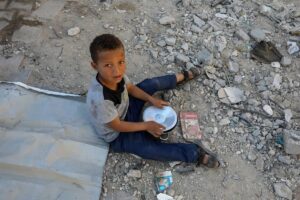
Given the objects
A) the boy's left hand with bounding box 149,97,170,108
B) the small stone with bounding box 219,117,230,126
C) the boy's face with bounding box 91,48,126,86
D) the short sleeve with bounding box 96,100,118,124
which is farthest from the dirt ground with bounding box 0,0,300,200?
the boy's face with bounding box 91,48,126,86

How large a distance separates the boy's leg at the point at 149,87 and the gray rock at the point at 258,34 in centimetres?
89

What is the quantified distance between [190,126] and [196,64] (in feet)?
1.94

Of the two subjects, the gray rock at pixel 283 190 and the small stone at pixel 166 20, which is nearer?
the gray rock at pixel 283 190

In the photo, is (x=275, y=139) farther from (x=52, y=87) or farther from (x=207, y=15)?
(x=52, y=87)

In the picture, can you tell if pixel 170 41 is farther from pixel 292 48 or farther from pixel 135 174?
pixel 135 174

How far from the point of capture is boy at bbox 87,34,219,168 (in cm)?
228

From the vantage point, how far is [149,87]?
9.39ft

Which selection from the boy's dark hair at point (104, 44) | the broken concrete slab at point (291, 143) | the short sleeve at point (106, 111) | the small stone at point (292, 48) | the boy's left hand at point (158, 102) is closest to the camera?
the boy's dark hair at point (104, 44)

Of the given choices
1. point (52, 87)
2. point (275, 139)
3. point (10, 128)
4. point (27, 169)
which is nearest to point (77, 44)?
point (52, 87)

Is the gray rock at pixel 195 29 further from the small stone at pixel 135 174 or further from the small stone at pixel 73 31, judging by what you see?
the small stone at pixel 135 174

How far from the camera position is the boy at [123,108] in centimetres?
228

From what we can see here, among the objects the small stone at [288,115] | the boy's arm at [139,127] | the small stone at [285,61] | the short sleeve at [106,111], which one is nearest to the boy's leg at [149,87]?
the boy's arm at [139,127]

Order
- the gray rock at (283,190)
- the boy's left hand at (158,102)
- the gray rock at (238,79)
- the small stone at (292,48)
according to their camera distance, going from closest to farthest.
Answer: the gray rock at (283,190) < the boy's left hand at (158,102) < the gray rock at (238,79) < the small stone at (292,48)

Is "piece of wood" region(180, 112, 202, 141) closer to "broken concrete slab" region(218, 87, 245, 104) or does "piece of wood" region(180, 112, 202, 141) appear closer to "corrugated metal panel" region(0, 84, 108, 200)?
"broken concrete slab" region(218, 87, 245, 104)
